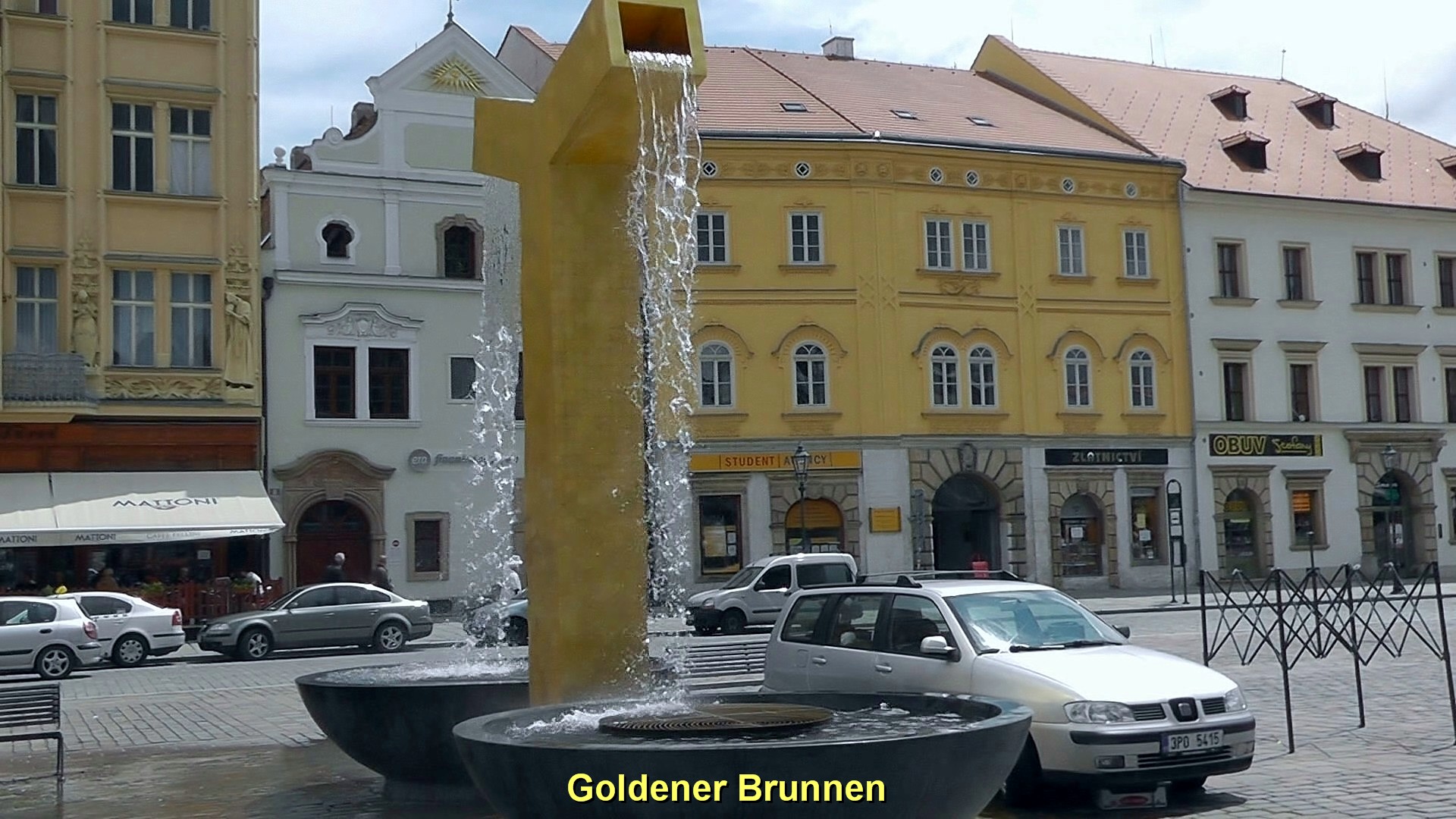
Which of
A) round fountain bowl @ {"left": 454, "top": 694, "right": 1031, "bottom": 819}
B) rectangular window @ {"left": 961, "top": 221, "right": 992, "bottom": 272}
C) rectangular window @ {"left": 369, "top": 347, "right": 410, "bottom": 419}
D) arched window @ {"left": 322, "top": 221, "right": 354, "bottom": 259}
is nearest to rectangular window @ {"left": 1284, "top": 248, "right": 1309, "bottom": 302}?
rectangular window @ {"left": 961, "top": 221, "right": 992, "bottom": 272}

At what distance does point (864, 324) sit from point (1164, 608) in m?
10.7

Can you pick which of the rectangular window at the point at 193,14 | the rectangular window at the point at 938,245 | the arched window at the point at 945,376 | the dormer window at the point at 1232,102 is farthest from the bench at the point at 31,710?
the dormer window at the point at 1232,102

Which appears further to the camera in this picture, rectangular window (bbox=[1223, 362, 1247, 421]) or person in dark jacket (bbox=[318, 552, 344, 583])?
rectangular window (bbox=[1223, 362, 1247, 421])

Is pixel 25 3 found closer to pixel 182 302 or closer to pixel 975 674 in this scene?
pixel 182 302

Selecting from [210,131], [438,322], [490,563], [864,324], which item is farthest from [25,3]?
[864,324]

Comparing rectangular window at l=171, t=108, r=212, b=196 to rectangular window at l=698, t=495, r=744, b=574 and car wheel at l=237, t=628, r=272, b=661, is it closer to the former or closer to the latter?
car wheel at l=237, t=628, r=272, b=661

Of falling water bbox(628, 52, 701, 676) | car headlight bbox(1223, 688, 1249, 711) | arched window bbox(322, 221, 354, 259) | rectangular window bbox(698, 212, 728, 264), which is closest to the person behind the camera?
falling water bbox(628, 52, 701, 676)

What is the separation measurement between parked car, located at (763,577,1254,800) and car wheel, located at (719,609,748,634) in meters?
17.9

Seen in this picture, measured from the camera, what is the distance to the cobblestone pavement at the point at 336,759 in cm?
1081

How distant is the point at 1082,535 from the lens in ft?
143

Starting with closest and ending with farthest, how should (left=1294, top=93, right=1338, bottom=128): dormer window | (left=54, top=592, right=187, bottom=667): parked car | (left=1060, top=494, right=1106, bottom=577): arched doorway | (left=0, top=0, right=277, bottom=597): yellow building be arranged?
(left=54, top=592, right=187, bottom=667): parked car, (left=0, top=0, right=277, bottom=597): yellow building, (left=1060, top=494, right=1106, bottom=577): arched doorway, (left=1294, top=93, right=1338, bottom=128): dormer window

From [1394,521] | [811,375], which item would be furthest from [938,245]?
[1394,521]

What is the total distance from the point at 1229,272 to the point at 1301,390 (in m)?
4.08

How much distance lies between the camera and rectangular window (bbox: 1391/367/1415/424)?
47.4 m
